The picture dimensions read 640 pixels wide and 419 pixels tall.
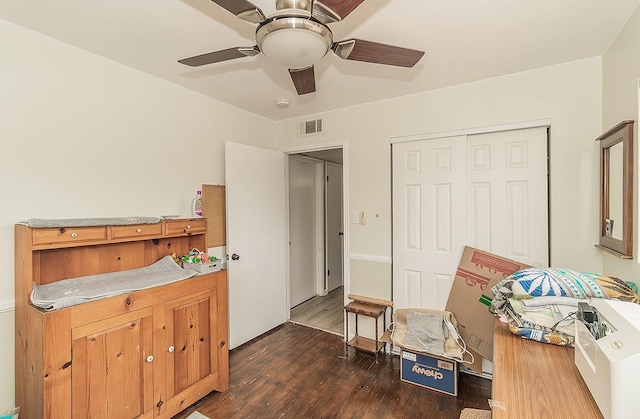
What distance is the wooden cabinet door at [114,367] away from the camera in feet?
5.08

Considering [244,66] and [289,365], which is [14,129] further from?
[289,365]

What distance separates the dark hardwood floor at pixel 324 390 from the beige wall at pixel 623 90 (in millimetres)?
1270

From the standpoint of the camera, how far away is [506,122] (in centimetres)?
237

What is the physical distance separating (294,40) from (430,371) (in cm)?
243

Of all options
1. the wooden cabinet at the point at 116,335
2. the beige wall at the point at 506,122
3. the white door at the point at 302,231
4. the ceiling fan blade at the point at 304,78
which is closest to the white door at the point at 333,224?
the white door at the point at 302,231

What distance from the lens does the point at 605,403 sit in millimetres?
900

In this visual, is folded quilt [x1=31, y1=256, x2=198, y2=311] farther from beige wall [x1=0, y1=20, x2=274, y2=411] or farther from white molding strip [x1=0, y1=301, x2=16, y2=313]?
beige wall [x1=0, y1=20, x2=274, y2=411]

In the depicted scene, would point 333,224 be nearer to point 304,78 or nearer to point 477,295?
point 477,295

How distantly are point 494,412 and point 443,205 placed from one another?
6.14 feet

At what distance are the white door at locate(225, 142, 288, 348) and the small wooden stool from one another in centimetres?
91

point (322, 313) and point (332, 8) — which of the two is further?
point (322, 313)

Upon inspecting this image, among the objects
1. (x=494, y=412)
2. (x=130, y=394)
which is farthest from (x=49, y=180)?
(x=494, y=412)

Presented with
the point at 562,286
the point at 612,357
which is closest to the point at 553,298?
the point at 562,286

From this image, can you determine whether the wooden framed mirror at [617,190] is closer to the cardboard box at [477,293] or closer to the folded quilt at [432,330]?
the cardboard box at [477,293]
